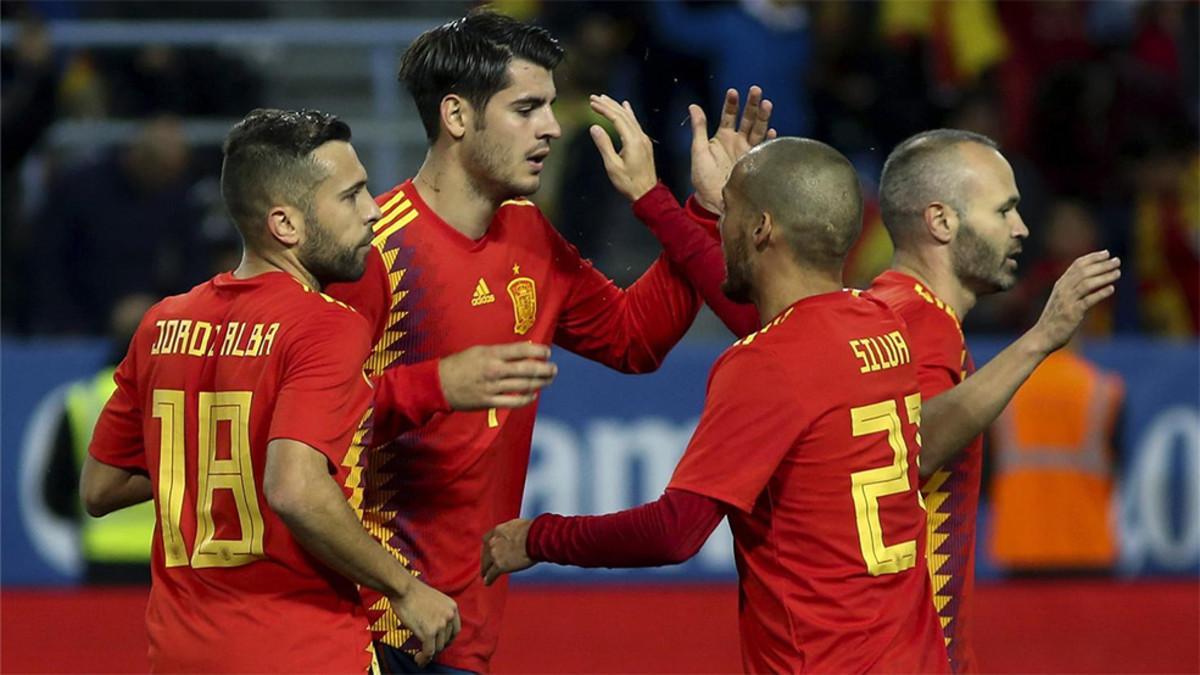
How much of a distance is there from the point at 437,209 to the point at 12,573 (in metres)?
6.47

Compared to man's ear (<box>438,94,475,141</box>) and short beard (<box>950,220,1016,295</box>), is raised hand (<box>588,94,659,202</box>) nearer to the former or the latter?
man's ear (<box>438,94,475,141</box>)

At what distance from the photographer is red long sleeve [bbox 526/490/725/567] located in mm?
4031

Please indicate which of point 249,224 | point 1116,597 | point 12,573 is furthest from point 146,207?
point 249,224

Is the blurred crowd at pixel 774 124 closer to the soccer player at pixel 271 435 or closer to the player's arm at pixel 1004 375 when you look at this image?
the player's arm at pixel 1004 375

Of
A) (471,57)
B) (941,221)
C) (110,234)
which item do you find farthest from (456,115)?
(110,234)

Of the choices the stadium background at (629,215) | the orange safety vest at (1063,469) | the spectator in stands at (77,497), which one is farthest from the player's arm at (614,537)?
the orange safety vest at (1063,469)

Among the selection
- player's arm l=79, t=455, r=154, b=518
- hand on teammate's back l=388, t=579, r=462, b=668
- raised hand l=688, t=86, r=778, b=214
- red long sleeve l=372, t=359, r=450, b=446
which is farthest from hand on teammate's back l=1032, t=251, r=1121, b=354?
player's arm l=79, t=455, r=154, b=518

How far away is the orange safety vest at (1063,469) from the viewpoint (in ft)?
34.0

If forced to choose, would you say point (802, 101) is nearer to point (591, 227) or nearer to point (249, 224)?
point (591, 227)

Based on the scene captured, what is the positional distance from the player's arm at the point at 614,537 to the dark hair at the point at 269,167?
0.93 metres

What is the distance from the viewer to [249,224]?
4184mm

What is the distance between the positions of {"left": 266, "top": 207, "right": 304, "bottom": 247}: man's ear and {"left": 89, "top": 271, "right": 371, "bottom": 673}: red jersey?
0.11 meters

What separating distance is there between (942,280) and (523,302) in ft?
3.76

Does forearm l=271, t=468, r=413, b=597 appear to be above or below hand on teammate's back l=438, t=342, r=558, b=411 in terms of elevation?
below
